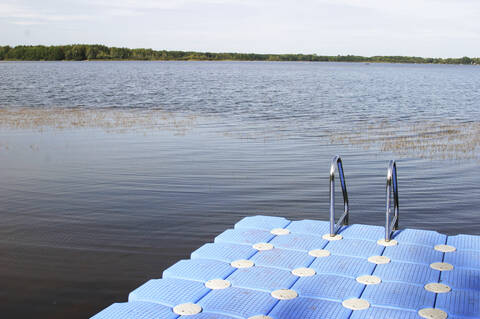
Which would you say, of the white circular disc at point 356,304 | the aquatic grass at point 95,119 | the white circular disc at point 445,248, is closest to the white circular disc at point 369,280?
the white circular disc at point 356,304

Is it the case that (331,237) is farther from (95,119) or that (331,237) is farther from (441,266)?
(95,119)

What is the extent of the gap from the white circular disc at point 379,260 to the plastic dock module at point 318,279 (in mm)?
11

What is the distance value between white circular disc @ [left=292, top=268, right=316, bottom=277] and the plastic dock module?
0.01 meters

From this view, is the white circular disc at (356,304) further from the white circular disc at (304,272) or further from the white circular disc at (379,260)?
the white circular disc at (379,260)

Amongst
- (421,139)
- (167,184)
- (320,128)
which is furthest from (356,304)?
(320,128)

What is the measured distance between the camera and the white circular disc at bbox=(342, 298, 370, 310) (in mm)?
4977

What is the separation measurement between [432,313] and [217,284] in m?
2.08

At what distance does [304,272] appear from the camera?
19.2ft

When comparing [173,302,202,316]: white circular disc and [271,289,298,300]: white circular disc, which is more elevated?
[271,289,298,300]: white circular disc

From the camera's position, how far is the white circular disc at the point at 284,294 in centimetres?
522

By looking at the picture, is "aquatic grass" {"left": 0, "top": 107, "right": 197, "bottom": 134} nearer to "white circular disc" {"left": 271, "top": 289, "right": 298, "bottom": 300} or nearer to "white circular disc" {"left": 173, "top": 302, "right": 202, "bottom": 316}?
"white circular disc" {"left": 271, "top": 289, "right": 298, "bottom": 300}

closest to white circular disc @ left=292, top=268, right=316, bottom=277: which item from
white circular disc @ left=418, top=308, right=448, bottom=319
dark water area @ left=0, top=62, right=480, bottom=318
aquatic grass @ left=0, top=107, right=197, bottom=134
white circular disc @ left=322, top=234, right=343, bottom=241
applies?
white circular disc @ left=322, top=234, right=343, bottom=241

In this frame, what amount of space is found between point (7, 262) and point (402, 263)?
529cm

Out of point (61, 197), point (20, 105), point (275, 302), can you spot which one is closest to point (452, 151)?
point (61, 197)
